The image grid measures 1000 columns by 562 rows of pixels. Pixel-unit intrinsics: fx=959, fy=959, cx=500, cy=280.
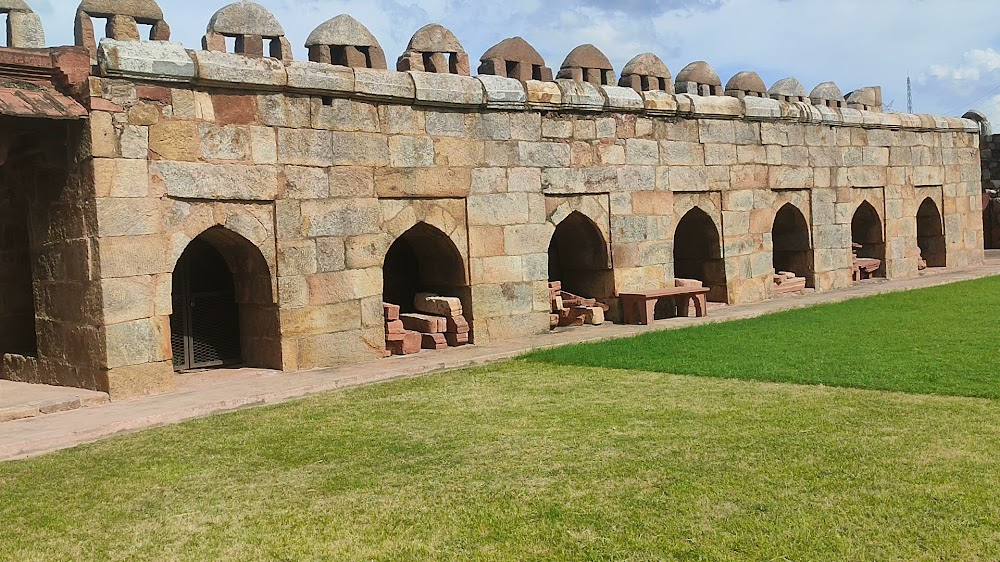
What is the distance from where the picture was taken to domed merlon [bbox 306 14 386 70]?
1042cm

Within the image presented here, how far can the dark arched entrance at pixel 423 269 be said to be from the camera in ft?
36.9

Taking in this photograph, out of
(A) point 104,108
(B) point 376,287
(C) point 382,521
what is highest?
(A) point 104,108

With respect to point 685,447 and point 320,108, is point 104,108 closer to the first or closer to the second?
point 320,108

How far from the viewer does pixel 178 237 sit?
8891 millimetres

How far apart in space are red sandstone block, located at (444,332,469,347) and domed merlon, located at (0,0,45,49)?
5.16 meters

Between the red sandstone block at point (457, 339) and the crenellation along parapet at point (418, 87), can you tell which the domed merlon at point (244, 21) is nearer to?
the crenellation along parapet at point (418, 87)

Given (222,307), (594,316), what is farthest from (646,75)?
(222,307)

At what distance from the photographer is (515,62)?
1236cm

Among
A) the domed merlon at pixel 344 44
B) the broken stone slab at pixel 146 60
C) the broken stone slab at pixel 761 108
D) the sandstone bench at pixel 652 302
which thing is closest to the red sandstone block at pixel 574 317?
the sandstone bench at pixel 652 302

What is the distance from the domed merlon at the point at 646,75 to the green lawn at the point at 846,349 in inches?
152

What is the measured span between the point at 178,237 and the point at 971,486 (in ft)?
22.6

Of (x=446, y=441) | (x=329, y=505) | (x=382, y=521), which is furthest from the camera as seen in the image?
(x=446, y=441)

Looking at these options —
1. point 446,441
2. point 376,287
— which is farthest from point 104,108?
point 446,441

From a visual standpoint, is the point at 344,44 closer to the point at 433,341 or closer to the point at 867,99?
the point at 433,341
